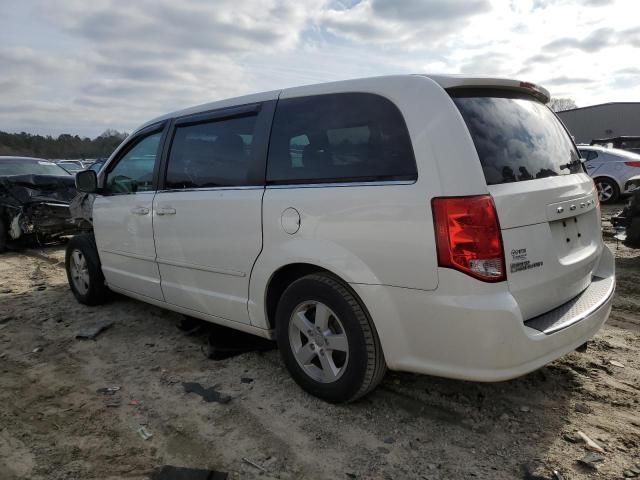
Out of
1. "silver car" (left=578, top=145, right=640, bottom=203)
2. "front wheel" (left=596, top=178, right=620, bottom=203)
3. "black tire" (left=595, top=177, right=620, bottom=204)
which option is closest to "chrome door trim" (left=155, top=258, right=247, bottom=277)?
"silver car" (left=578, top=145, right=640, bottom=203)

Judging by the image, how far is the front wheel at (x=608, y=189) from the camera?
1210 centimetres

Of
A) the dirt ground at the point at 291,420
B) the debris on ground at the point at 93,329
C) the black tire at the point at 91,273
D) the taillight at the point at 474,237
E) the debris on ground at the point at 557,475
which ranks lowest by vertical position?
the debris on ground at the point at 557,475

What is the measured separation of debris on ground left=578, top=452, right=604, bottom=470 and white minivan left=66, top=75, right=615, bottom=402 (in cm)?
51

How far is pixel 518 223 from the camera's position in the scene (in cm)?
246

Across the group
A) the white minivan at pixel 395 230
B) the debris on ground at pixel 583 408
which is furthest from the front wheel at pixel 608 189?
the debris on ground at pixel 583 408

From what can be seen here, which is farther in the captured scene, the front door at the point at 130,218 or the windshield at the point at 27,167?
the windshield at the point at 27,167

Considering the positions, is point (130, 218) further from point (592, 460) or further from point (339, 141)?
point (592, 460)

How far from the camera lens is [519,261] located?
2.45m

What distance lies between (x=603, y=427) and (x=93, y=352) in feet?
12.1

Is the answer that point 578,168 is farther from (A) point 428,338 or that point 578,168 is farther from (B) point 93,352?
(B) point 93,352

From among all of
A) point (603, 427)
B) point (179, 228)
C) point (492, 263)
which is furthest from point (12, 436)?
point (603, 427)

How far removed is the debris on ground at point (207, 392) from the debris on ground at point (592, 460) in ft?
6.65

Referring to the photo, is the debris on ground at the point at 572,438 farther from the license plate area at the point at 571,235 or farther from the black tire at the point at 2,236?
the black tire at the point at 2,236

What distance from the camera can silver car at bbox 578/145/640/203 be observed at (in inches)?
470
